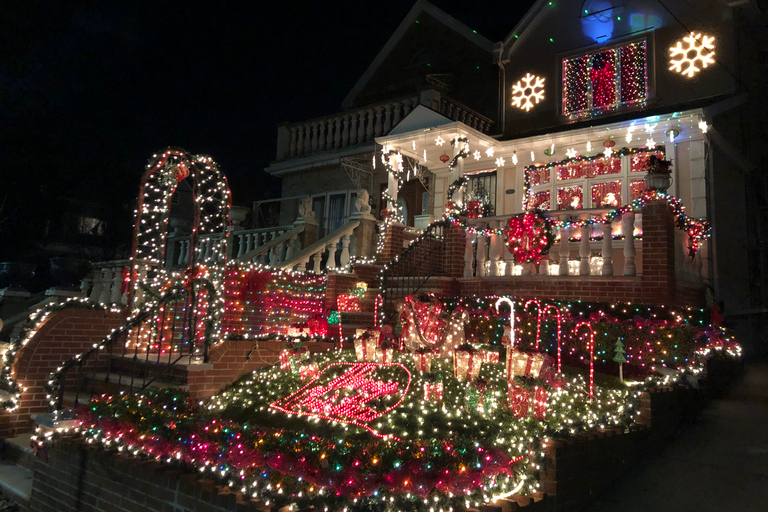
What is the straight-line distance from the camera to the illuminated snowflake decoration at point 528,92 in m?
13.8

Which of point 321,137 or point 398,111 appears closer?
point 398,111

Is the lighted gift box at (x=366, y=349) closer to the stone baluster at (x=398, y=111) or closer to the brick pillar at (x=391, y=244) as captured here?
the brick pillar at (x=391, y=244)

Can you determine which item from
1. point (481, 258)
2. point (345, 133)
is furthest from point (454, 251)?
point (345, 133)

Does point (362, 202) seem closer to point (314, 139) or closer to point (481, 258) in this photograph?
point (481, 258)

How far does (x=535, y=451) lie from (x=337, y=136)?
1327 centimetres

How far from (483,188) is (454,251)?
4903 millimetres

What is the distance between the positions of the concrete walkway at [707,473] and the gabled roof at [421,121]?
7998 millimetres

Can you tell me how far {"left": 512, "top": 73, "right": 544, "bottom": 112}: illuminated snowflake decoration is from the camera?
1380cm

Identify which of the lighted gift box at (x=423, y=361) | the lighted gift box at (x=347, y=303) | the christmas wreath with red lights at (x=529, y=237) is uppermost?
the christmas wreath with red lights at (x=529, y=237)

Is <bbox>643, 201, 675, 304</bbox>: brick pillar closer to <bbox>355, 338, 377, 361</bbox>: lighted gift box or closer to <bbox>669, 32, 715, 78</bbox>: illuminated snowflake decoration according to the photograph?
<bbox>355, 338, 377, 361</bbox>: lighted gift box

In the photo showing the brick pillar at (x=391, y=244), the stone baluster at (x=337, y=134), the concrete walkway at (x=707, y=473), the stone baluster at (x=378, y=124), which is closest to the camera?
the concrete walkway at (x=707, y=473)

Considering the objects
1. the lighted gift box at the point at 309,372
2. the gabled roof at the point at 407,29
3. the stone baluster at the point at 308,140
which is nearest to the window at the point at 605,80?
the gabled roof at the point at 407,29

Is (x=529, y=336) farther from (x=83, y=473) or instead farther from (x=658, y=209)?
(x=83, y=473)

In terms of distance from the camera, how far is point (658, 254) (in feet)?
24.3
